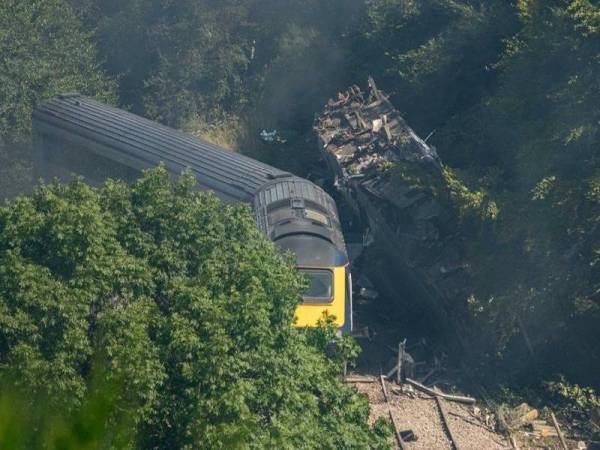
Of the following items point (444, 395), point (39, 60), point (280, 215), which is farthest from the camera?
point (39, 60)

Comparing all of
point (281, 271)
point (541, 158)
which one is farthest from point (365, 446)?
point (541, 158)

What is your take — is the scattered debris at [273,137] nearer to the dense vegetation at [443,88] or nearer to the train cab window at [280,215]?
the dense vegetation at [443,88]

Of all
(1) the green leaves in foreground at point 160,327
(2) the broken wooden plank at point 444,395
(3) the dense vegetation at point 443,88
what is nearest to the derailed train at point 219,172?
(2) the broken wooden plank at point 444,395

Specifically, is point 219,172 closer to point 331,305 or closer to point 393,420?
point 331,305

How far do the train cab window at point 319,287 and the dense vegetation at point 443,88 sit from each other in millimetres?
2750

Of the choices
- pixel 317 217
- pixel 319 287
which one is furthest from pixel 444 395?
pixel 317 217

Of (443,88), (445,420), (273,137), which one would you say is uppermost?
(273,137)

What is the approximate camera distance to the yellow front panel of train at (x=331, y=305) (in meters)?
15.0

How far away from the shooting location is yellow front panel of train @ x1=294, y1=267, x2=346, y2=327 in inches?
590

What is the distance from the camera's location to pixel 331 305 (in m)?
15.2

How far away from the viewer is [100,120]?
20.0 m

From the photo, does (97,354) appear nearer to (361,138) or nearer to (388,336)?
(388,336)

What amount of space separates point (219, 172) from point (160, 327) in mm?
8016

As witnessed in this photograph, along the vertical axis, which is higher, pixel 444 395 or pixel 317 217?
pixel 317 217
